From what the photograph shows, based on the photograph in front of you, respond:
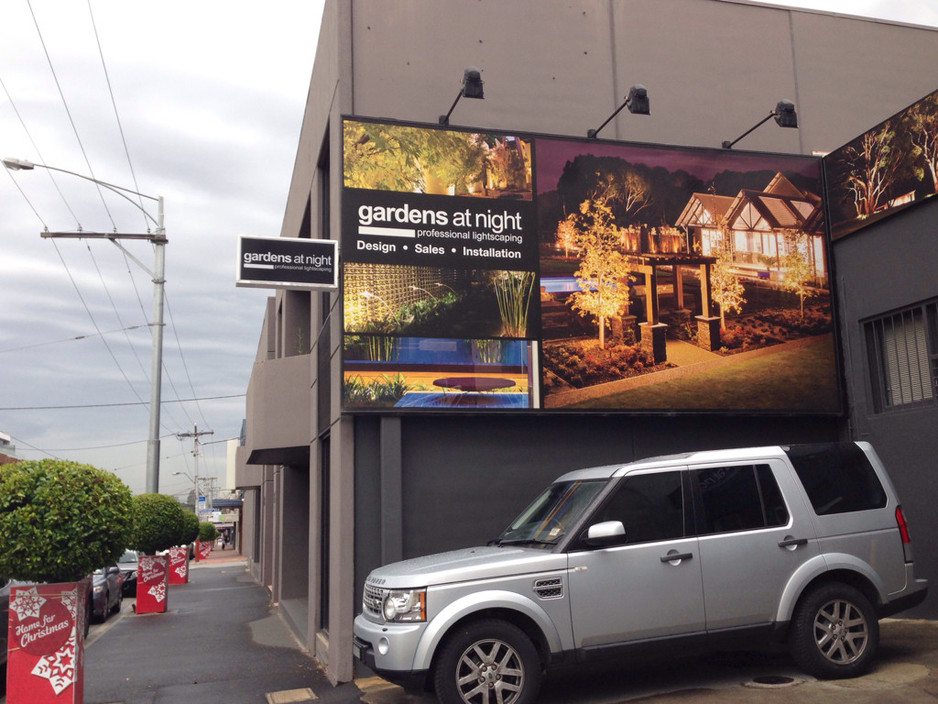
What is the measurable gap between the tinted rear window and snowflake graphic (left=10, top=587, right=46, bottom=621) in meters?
6.91

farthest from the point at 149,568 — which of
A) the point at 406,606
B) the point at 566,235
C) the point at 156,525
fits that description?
the point at 406,606

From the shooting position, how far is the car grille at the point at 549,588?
7098 mm

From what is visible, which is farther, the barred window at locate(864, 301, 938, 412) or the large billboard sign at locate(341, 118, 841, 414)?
the barred window at locate(864, 301, 938, 412)

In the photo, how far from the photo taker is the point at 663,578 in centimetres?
731

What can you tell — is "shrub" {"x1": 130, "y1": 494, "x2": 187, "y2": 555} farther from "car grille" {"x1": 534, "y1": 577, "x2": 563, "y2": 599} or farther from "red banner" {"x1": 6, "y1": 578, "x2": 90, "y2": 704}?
"car grille" {"x1": 534, "y1": 577, "x2": 563, "y2": 599}

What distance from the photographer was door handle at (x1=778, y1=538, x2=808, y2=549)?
24.9 feet

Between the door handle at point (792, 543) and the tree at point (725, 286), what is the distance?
13.7 ft

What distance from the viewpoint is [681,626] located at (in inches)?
287

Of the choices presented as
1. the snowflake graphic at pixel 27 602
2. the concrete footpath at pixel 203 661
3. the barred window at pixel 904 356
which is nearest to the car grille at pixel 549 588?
the concrete footpath at pixel 203 661

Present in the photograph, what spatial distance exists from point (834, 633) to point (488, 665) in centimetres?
300

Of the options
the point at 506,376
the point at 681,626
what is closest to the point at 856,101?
the point at 506,376

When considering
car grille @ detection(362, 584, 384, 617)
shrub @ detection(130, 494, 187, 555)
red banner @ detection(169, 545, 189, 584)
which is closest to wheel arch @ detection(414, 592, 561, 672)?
car grille @ detection(362, 584, 384, 617)

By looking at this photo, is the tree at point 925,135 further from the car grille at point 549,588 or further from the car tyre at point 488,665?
the car tyre at point 488,665

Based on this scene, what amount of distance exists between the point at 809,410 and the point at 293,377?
7.55m
